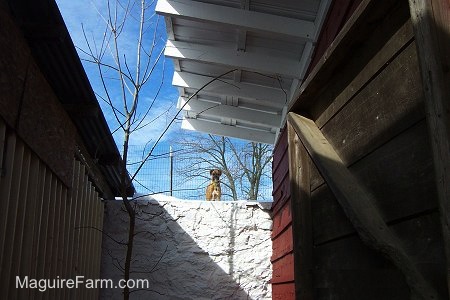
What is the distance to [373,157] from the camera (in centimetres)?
142

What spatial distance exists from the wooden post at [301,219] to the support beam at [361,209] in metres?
0.21

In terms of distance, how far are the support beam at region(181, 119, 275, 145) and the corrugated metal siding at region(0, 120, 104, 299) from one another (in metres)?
2.46

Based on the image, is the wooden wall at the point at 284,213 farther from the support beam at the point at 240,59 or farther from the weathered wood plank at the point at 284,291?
the support beam at the point at 240,59

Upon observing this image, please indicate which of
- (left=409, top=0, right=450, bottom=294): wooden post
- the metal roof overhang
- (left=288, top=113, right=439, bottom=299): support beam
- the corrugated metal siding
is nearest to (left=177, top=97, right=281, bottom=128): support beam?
the metal roof overhang

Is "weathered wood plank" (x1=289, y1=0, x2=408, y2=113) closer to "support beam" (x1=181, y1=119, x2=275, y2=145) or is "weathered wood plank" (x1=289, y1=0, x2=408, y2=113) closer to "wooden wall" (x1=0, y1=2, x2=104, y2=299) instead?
"wooden wall" (x1=0, y1=2, x2=104, y2=299)

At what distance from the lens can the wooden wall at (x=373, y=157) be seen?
3.74 ft

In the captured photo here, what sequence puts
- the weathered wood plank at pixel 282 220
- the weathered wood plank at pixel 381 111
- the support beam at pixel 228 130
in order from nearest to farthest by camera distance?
the weathered wood plank at pixel 381 111 → the weathered wood plank at pixel 282 220 → the support beam at pixel 228 130

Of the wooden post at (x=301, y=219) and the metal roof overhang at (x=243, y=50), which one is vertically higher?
the metal roof overhang at (x=243, y=50)

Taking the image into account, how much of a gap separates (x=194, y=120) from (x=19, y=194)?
4.21 meters

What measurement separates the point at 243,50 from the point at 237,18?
2.14 feet

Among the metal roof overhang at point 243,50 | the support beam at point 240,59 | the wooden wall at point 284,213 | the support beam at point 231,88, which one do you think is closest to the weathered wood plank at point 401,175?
the wooden wall at point 284,213

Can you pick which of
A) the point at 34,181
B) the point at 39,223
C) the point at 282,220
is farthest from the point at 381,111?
the point at 282,220

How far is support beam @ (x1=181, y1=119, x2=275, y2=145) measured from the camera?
6938mm

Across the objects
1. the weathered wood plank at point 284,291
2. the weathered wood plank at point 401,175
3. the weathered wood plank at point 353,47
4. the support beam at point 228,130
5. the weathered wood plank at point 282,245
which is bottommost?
the weathered wood plank at point 284,291
